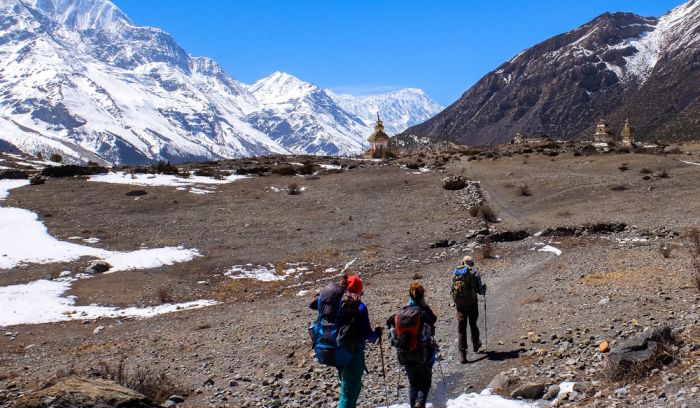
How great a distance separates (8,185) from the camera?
140 ft

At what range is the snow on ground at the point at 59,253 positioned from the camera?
81.0 ft

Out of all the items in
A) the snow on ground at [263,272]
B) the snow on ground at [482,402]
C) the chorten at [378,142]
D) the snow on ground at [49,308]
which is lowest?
the snow on ground at [49,308]

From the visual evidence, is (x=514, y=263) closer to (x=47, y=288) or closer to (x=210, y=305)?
(x=210, y=305)

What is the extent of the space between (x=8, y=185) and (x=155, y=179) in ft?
32.1

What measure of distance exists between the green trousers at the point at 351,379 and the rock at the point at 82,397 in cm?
260

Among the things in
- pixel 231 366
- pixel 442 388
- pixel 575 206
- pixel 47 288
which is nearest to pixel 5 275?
pixel 47 288

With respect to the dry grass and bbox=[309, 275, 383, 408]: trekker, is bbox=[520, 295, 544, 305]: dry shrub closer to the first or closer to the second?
bbox=[309, 275, 383, 408]: trekker

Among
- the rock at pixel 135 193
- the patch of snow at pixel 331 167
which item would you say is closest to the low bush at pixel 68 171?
the rock at pixel 135 193

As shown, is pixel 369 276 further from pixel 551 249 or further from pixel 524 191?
pixel 524 191

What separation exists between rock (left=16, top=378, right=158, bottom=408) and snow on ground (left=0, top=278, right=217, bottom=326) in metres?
11.0

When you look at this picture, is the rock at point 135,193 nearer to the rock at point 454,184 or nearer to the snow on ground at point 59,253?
the snow on ground at point 59,253

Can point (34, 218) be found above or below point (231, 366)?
above

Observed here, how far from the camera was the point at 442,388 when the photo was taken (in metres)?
9.76

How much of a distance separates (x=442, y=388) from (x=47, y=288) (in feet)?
54.9
